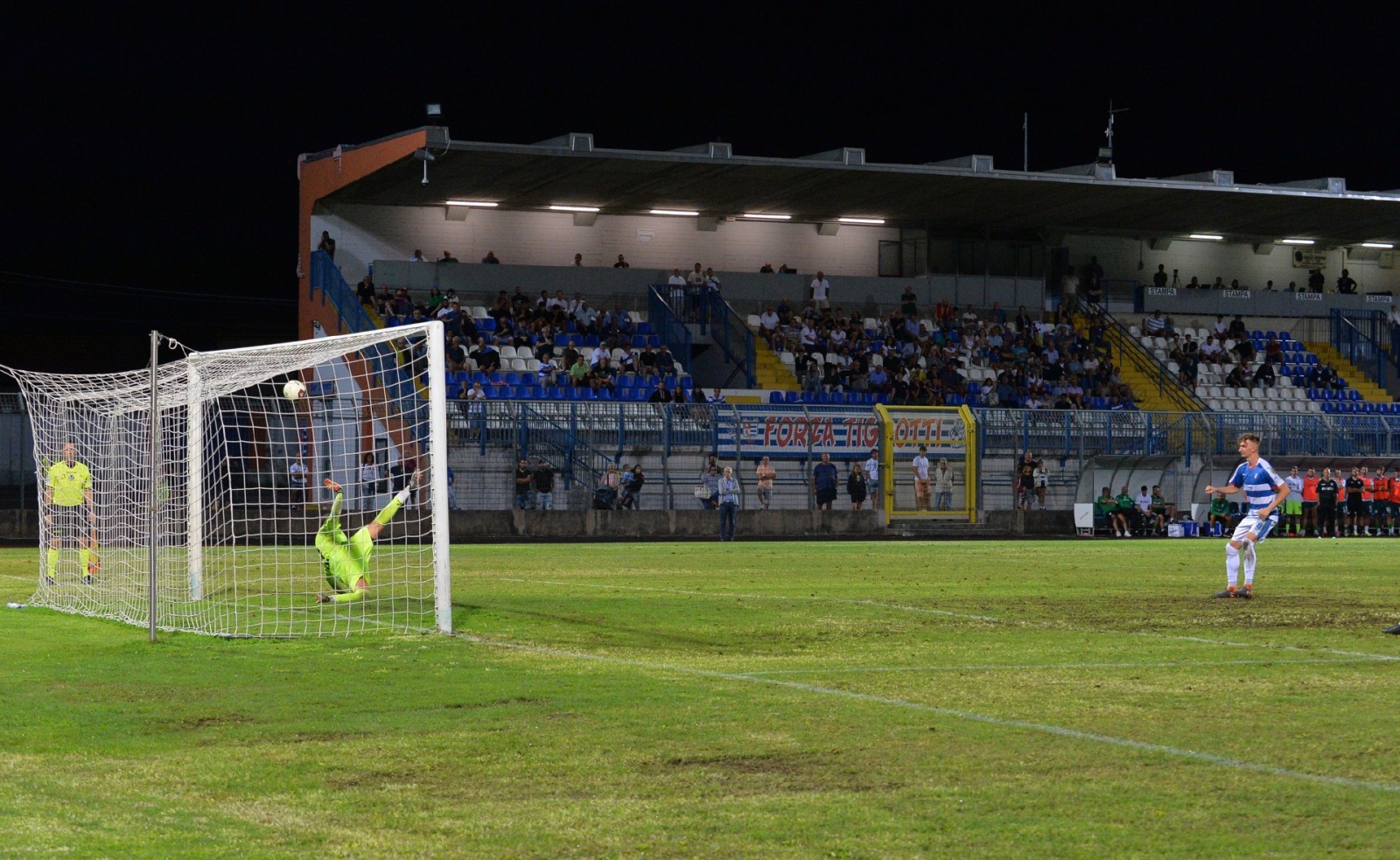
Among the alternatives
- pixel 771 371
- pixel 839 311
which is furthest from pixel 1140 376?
Answer: pixel 771 371

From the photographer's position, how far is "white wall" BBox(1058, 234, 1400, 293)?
5438cm

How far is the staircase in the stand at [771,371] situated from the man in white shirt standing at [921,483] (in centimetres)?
553

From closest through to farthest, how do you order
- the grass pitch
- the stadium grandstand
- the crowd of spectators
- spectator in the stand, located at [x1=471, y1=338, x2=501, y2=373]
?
the grass pitch < the stadium grandstand < spectator in the stand, located at [x1=471, y1=338, x2=501, y2=373] < the crowd of spectators

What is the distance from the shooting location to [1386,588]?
1858cm

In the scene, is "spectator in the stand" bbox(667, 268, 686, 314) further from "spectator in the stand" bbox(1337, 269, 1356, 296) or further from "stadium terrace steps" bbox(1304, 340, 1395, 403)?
"spectator in the stand" bbox(1337, 269, 1356, 296)

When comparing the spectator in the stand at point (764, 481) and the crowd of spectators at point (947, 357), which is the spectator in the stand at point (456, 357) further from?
the crowd of spectators at point (947, 357)

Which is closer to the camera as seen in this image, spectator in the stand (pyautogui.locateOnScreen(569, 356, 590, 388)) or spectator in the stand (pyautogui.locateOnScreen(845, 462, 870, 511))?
spectator in the stand (pyautogui.locateOnScreen(845, 462, 870, 511))

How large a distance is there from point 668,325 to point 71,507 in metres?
26.4

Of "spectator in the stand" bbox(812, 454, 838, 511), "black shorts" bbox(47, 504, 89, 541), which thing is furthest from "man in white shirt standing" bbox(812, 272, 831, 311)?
"black shorts" bbox(47, 504, 89, 541)

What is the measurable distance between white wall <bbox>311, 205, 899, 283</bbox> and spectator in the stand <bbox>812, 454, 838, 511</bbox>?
45.8 feet

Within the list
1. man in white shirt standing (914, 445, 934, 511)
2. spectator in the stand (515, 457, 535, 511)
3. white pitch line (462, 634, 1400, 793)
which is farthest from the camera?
man in white shirt standing (914, 445, 934, 511)

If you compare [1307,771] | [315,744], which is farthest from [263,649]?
[1307,771]

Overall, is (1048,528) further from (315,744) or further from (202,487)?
(315,744)

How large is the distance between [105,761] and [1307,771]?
5.24m
